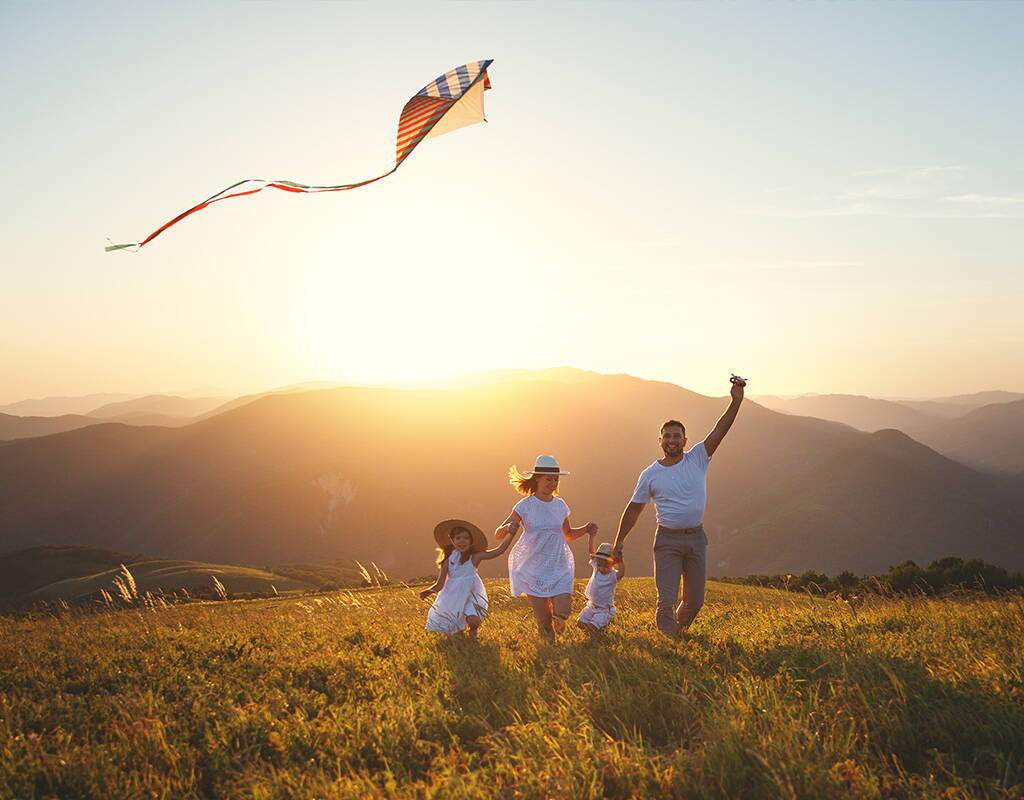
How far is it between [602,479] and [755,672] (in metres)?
158

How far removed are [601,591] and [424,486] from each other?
136 m

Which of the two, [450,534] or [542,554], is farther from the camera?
[450,534]

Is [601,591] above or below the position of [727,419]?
below

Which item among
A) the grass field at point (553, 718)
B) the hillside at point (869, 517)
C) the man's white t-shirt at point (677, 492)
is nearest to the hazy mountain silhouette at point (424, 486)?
the hillside at point (869, 517)

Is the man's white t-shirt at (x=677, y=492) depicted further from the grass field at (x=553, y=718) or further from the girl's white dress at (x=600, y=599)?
the grass field at (x=553, y=718)

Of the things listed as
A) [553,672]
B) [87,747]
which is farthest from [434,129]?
[87,747]

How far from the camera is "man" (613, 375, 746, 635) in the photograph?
7.05m

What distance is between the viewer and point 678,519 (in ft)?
23.2

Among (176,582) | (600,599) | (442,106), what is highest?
(442,106)

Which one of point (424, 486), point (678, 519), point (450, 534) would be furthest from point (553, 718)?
point (424, 486)

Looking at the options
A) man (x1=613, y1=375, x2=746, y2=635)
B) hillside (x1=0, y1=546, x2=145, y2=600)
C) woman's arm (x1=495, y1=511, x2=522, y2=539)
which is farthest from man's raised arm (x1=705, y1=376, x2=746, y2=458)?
hillside (x1=0, y1=546, x2=145, y2=600)

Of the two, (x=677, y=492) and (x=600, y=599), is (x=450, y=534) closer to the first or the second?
(x=600, y=599)

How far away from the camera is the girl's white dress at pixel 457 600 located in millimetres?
7625

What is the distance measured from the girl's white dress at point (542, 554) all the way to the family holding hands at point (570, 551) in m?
0.01
